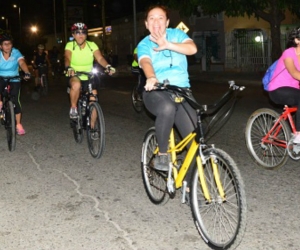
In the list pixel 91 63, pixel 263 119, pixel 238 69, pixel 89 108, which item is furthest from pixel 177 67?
pixel 238 69

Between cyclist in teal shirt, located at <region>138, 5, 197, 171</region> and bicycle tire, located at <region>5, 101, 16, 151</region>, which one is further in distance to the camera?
bicycle tire, located at <region>5, 101, 16, 151</region>

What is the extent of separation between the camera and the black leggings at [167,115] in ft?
13.8

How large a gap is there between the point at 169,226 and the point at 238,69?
995 inches

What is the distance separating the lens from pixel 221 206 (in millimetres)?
3877

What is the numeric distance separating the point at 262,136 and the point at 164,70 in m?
2.55

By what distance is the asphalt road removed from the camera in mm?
3994

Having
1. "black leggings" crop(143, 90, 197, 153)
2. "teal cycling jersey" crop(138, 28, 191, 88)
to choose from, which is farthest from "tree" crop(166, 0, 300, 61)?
"black leggings" crop(143, 90, 197, 153)

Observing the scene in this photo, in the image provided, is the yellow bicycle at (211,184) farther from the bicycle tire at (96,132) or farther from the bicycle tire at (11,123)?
the bicycle tire at (11,123)

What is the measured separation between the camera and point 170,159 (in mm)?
4418

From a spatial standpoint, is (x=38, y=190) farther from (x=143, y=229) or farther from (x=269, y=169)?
(x=269, y=169)

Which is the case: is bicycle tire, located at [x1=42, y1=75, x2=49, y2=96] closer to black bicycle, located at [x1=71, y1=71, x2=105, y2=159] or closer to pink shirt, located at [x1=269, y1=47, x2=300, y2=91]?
black bicycle, located at [x1=71, y1=71, x2=105, y2=159]

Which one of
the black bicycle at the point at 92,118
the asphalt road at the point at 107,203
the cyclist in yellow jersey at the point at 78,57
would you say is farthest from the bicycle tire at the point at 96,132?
the cyclist in yellow jersey at the point at 78,57

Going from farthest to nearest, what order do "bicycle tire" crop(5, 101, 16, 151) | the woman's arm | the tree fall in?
1. the tree
2. "bicycle tire" crop(5, 101, 16, 151)
3. the woman's arm

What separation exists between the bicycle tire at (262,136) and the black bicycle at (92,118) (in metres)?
2.08
